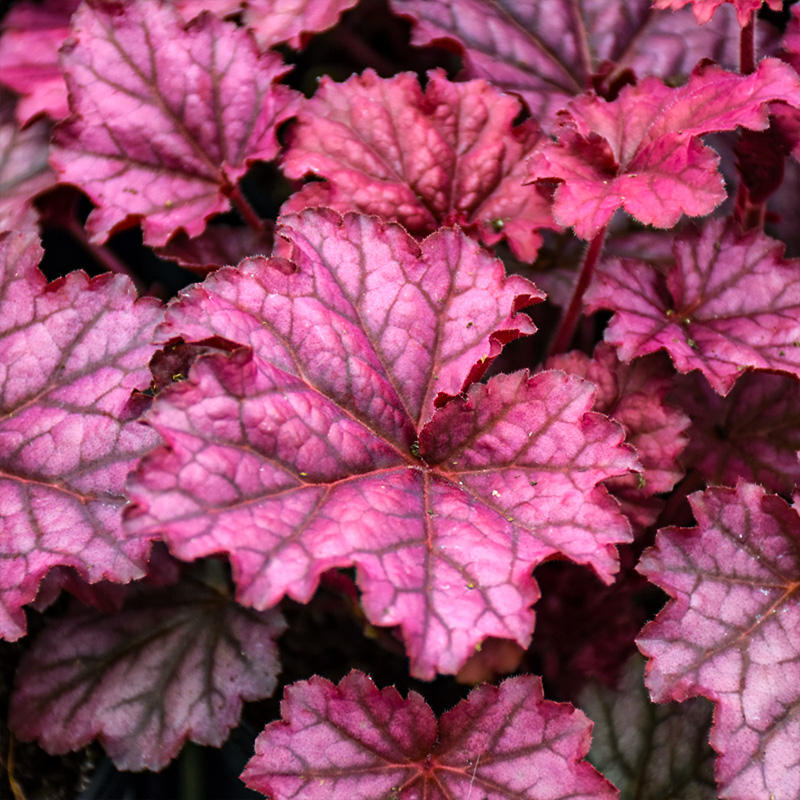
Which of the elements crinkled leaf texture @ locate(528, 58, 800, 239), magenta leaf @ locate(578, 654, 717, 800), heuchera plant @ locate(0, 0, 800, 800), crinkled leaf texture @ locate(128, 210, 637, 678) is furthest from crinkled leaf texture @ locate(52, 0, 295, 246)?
magenta leaf @ locate(578, 654, 717, 800)

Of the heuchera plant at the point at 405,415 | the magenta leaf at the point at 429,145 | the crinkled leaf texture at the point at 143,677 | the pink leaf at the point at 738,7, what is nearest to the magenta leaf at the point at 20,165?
the heuchera plant at the point at 405,415

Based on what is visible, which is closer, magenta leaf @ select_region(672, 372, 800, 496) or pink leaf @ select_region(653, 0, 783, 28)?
pink leaf @ select_region(653, 0, 783, 28)

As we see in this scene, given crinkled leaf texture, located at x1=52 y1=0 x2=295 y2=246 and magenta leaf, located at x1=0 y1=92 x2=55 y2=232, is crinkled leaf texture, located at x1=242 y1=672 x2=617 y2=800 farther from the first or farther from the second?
magenta leaf, located at x1=0 y1=92 x2=55 y2=232

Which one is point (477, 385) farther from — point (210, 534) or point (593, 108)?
point (593, 108)

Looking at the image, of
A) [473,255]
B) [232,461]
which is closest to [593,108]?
[473,255]

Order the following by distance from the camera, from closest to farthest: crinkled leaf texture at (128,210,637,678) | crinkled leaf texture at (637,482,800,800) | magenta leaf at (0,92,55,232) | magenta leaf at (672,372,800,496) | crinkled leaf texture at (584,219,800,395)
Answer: crinkled leaf texture at (128,210,637,678)
crinkled leaf texture at (637,482,800,800)
crinkled leaf texture at (584,219,800,395)
magenta leaf at (672,372,800,496)
magenta leaf at (0,92,55,232)

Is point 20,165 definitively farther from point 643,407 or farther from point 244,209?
point 643,407

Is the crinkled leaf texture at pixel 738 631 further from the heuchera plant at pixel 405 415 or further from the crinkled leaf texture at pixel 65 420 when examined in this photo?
the crinkled leaf texture at pixel 65 420

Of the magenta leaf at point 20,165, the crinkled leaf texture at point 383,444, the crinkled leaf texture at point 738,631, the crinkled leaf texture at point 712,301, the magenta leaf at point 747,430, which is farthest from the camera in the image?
the magenta leaf at point 20,165
